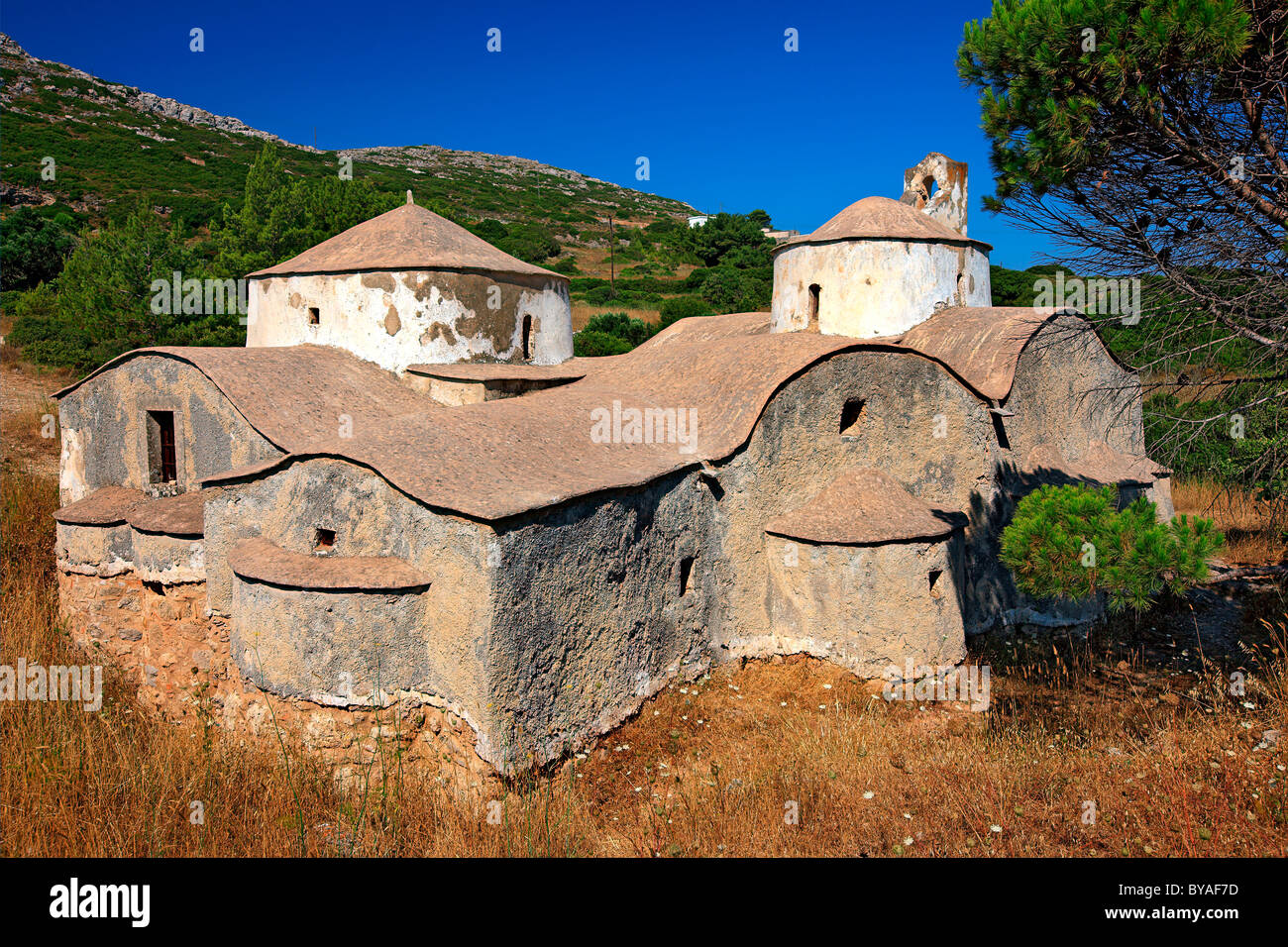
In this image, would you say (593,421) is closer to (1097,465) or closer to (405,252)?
(405,252)

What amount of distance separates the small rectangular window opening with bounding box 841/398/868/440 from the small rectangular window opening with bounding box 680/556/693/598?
243cm

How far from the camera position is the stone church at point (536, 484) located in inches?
266

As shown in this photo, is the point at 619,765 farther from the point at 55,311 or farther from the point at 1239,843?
the point at 55,311

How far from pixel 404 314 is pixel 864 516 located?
6693mm

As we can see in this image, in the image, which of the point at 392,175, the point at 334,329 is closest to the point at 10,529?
the point at 334,329

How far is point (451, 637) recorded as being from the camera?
658 cm

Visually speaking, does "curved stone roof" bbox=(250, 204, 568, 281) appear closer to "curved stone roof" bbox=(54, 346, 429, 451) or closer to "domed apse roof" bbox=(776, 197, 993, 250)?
"curved stone roof" bbox=(54, 346, 429, 451)

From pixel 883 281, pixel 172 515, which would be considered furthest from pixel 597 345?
pixel 172 515

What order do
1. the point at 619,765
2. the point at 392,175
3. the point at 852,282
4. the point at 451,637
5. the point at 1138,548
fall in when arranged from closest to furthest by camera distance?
the point at 1138,548
the point at 451,637
the point at 619,765
the point at 852,282
the point at 392,175

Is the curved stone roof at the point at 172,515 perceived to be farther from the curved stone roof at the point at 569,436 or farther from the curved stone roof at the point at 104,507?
the curved stone roof at the point at 569,436

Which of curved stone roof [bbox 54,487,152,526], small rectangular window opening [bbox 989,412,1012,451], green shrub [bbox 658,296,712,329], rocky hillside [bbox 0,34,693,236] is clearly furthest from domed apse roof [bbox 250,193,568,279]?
rocky hillside [bbox 0,34,693,236]

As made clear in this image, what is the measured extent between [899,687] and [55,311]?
22.6 m

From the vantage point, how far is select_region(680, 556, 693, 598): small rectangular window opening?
839 centimetres

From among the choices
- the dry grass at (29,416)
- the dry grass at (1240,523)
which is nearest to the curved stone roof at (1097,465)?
the dry grass at (1240,523)
